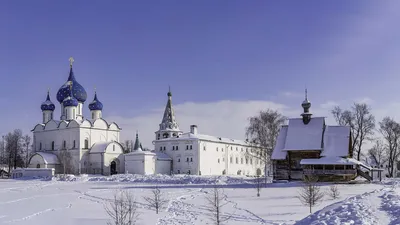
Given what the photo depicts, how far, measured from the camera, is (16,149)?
71438 mm

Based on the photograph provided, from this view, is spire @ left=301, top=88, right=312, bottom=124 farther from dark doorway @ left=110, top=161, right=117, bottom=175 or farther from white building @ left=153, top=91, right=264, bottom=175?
dark doorway @ left=110, top=161, right=117, bottom=175

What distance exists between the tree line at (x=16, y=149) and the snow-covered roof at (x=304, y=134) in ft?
164

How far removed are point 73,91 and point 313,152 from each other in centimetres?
4028

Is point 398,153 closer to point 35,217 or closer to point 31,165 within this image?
point 35,217

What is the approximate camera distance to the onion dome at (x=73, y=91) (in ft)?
213

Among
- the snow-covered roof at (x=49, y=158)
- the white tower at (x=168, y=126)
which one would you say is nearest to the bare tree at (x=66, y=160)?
the snow-covered roof at (x=49, y=158)

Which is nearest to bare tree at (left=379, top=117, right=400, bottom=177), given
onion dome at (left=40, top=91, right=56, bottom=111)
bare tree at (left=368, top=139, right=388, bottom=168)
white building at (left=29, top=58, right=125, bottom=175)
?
bare tree at (left=368, top=139, right=388, bottom=168)

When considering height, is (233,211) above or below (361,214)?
below

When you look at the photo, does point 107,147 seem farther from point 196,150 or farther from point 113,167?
point 196,150

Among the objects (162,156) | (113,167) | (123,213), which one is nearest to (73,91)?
(113,167)

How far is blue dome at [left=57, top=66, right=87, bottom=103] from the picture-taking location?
2559 inches

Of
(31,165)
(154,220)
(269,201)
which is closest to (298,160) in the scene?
(269,201)

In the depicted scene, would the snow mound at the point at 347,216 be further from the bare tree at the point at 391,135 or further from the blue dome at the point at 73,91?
the blue dome at the point at 73,91

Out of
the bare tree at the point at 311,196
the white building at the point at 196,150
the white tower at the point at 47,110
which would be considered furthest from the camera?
Result: the white tower at the point at 47,110
